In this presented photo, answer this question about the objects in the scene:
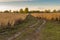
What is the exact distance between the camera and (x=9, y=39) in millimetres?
13180

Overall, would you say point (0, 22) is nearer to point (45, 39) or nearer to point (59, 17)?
point (45, 39)

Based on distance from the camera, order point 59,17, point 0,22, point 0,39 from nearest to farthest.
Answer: point 0,39 < point 0,22 < point 59,17

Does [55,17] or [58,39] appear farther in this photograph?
[55,17]

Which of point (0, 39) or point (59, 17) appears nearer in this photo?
point (0, 39)

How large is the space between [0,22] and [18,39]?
943cm

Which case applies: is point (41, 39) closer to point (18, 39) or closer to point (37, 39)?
point (37, 39)

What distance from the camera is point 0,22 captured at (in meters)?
22.4

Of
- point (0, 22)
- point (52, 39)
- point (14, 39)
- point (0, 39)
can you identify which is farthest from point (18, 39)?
point (0, 22)

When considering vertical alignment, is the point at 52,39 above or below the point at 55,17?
above

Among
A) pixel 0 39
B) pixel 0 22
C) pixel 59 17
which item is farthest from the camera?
pixel 59 17

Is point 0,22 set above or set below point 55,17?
above

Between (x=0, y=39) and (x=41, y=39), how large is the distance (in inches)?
111

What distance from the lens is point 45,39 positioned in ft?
45.2

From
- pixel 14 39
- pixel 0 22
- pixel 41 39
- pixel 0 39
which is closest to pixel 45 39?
pixel 41 39
